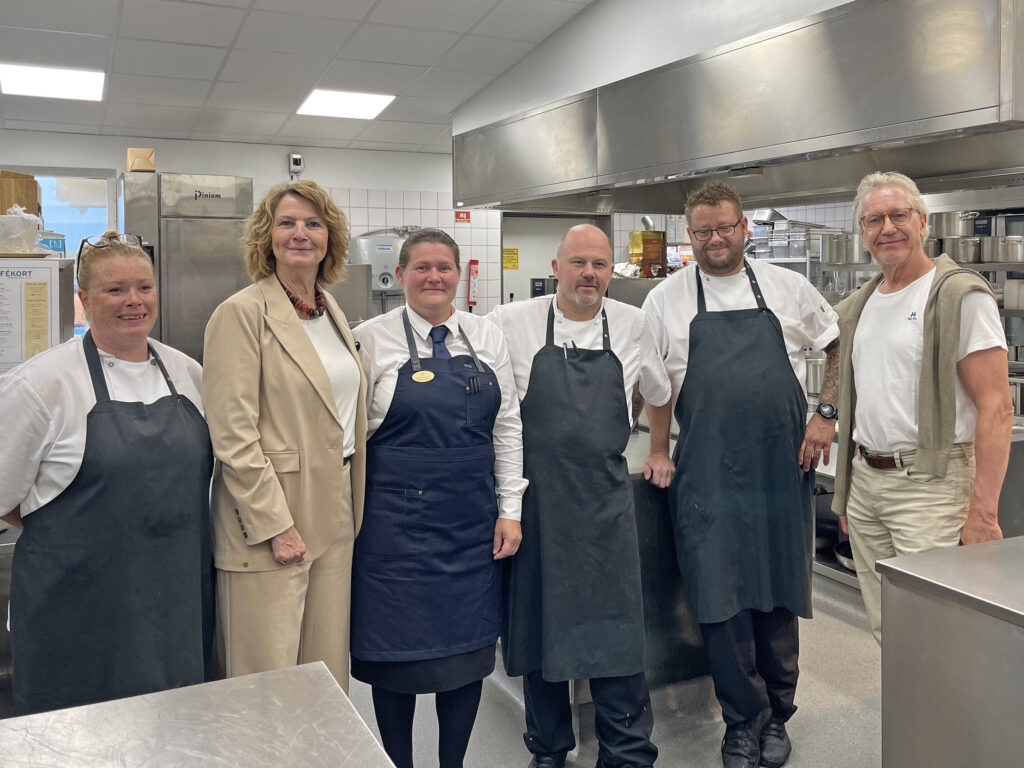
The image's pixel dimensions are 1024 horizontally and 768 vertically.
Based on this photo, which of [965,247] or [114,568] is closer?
[114,568]

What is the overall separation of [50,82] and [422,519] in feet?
17.5

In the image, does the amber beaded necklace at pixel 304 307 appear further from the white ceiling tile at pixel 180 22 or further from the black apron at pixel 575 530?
the white ceiling tile at pixel 180 22

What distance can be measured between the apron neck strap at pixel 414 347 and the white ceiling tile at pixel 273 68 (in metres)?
4.03

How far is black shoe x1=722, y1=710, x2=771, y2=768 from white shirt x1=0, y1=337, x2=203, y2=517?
173 cm

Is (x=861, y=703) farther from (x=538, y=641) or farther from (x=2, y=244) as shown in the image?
(x=2, y=244)

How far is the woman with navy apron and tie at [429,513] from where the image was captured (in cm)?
190

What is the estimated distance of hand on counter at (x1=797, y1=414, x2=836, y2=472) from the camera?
229 centimetres

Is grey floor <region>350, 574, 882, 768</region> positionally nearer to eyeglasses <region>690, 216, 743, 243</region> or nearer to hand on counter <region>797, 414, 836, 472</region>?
hand on counter <region>797, 414, 836, 472</region>

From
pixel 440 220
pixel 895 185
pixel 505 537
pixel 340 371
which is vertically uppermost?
pixel 440 220

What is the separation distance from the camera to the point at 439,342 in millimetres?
1979

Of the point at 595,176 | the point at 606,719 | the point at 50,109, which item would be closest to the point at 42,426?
the point at 606,719

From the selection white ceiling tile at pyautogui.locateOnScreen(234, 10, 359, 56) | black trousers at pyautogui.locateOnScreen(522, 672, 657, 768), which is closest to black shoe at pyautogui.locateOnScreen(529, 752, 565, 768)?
black trousers at pyautogui.locateOnScreen(522, 672, 657, 768)

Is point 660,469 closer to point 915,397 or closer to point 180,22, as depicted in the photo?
point 915,397

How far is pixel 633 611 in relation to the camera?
7.03 ft
